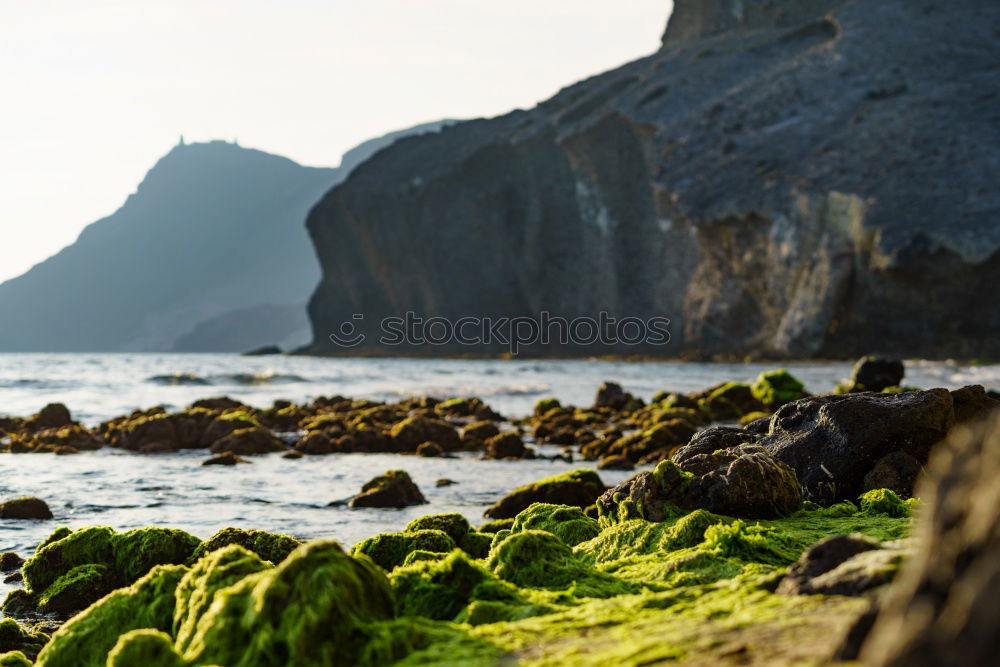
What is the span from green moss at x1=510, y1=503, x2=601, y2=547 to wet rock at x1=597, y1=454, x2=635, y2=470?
6.47 meters

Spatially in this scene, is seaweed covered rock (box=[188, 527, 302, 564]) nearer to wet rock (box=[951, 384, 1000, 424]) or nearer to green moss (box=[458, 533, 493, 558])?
green moss (box=[458, 533, 493, 558])

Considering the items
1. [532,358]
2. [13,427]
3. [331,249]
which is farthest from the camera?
[331,249]

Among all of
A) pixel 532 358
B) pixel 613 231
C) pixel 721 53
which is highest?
pixel 721 53

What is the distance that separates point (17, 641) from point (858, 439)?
6.00 m

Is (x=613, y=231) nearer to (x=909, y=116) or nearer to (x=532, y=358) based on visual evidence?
(x=532, y=358)

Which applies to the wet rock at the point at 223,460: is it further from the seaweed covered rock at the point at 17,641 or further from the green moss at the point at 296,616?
the green moss at the point at 296,616

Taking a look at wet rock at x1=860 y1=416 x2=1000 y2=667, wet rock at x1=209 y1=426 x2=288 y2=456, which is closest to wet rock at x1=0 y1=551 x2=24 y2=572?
wet rock at x1=860 y1=416 x2=1000 y2=667

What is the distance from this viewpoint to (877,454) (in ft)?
23.9

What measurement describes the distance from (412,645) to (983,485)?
7.14 feet

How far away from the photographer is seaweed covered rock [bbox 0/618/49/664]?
5.21 m

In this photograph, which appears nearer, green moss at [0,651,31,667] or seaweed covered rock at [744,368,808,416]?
green moss at [0,651,31,667]

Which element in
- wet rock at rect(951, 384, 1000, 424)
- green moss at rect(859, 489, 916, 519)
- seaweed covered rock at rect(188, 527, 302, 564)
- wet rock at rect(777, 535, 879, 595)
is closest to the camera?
wet rock at rect(777, 535, 879, 595)

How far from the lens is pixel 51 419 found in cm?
2205

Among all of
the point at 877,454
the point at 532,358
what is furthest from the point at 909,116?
the point at 877,454
